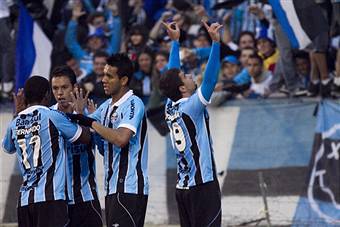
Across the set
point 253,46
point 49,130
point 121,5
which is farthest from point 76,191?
point 121,5

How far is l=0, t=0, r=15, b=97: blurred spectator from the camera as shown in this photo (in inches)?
662

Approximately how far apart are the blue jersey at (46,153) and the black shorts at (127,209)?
511mm

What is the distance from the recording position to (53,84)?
10633mm

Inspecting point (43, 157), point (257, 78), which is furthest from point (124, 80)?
point (257, 78)

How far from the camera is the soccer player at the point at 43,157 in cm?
1023

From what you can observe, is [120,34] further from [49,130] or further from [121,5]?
[49,130]

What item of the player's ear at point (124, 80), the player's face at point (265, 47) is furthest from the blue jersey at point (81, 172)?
the player's face at point (265, 47)

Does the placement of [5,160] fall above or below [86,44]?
below

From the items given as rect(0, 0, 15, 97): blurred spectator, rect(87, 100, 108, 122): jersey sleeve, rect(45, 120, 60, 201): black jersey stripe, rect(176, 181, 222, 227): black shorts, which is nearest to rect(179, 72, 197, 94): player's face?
rect(87, 100, 108, 122): jersey sleeve

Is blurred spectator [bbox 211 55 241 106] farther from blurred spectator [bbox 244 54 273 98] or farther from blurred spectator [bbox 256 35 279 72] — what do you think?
blurred spectator [bbox 256 35 279 72]

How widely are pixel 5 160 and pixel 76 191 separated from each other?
18.7ft

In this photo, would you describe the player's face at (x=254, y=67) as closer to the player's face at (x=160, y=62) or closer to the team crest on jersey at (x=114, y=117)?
the player's face at (x=160, y=62)

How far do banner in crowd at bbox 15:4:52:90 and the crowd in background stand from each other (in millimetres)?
240

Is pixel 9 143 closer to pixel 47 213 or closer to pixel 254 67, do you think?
pixel 47 213
